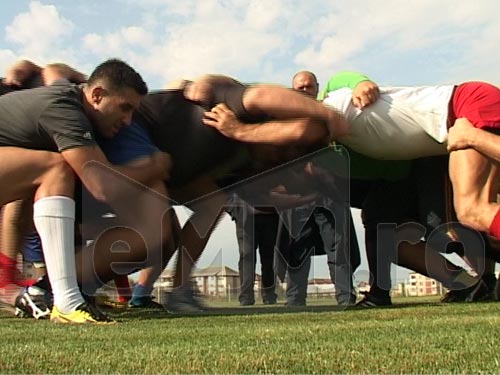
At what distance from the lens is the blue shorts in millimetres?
3391

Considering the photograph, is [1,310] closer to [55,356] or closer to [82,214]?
[82,214]

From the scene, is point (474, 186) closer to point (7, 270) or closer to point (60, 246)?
point (60, 246)

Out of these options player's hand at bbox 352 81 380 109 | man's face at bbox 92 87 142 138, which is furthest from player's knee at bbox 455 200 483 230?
man's face at bbox 92 87 142 138

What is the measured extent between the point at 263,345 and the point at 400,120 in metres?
1.97

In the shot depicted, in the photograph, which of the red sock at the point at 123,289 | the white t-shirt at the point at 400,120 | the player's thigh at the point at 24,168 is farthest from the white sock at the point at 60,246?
the white t-shirt at the point at 400,120

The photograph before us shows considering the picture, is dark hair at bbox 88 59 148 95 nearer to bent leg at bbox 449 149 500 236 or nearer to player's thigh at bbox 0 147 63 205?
player's thigh at bbox 0 147 63 205

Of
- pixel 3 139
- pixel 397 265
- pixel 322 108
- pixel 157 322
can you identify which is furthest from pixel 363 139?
pixel 3 139

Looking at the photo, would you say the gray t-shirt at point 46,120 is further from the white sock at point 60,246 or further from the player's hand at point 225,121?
the player's hand at point 225,121

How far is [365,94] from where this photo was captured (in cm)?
355

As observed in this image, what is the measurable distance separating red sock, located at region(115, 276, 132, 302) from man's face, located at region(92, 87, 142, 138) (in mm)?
1326

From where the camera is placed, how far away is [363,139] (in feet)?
12.0

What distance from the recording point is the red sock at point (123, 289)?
429 cm

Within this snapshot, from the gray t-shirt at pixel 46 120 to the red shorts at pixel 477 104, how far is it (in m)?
1.79

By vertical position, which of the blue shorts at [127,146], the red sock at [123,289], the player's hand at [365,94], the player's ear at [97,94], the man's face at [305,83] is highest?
the man's face at [305,83]
